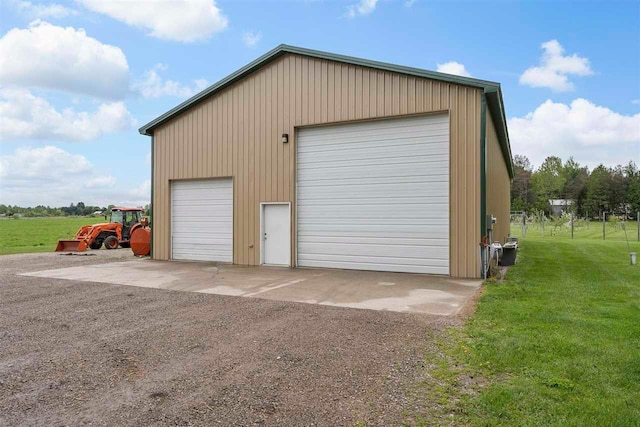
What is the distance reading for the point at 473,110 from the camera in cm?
920

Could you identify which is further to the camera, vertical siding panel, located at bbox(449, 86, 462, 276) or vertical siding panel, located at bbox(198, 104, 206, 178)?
vertical siding panel, located at bbox(198, 104, 206, 178)

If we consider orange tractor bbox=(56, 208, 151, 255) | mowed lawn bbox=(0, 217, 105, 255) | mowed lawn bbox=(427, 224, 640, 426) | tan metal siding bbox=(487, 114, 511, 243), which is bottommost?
mowed lawn bbox=(0, 217, 105, 255)

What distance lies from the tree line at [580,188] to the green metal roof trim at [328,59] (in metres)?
49.9

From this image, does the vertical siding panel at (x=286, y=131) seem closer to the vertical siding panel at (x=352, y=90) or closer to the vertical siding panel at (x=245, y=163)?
the vertical siding panel at (x=245, y=163)

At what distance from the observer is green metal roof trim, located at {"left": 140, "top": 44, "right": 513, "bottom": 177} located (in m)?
9.16

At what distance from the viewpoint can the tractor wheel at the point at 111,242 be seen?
17688mm

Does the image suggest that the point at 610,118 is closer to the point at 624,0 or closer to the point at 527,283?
the point at 624,0

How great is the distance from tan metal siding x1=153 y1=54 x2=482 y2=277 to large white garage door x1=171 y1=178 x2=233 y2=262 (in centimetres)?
31

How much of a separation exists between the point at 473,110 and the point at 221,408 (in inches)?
335

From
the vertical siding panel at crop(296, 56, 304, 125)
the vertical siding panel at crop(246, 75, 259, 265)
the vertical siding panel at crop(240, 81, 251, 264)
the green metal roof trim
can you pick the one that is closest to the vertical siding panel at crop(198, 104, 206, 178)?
the green metal roof trim

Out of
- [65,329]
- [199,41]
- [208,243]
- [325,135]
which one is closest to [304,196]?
[325,135]

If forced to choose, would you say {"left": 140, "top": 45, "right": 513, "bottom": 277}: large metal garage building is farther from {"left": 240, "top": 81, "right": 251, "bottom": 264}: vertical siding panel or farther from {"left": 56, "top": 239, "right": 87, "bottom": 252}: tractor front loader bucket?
{"left": 56, "top": 239, "right": 87, "bottom": 252}: tractor front loader bucket

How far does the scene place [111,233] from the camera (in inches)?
710

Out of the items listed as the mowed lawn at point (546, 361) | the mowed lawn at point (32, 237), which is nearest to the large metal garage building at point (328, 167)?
the mowed lawn at point (546, 361)
